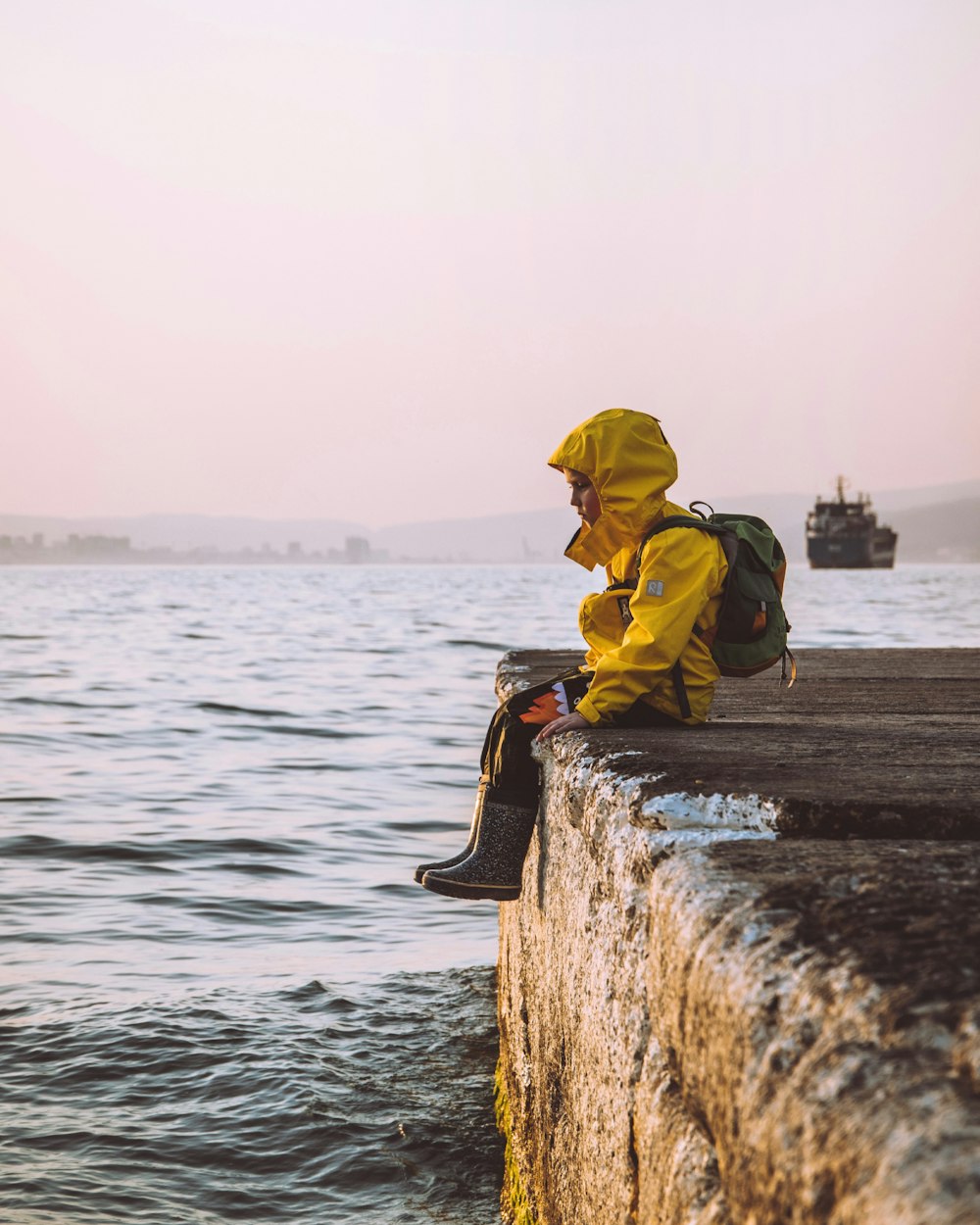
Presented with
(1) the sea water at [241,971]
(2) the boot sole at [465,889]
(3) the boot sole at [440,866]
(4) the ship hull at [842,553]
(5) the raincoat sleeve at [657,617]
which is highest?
(4) the ship hull at [842,553]

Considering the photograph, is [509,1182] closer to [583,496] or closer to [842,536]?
[583,496]

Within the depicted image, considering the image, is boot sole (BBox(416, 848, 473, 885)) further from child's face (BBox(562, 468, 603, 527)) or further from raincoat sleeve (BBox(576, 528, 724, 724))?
child's face (BBox(562, 468, 603, 527))

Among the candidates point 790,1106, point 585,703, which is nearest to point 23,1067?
point 585,703

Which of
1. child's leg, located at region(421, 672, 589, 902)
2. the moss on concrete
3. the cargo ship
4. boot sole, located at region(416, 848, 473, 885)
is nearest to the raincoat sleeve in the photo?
child's leg, located at region(421, 672, 589, 902)

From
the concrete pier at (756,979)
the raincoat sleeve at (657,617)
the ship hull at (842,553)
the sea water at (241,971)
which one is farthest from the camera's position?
the ship hull at (842,553)

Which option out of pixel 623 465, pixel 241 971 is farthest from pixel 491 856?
pixel 241 971

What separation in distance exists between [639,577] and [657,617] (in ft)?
0.59

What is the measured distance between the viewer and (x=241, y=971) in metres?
5.80

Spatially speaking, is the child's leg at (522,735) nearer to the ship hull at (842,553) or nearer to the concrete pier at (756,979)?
the concrete pier at (756,979)

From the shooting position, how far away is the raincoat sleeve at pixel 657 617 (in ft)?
9.65

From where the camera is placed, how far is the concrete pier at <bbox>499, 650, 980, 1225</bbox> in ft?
3.13

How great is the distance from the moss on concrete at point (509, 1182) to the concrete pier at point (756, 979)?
0.03 meters

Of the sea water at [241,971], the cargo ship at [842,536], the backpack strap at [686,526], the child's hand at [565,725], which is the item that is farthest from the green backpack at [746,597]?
the cargo ship at [842,536]

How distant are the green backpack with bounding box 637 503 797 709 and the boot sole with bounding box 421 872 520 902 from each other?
0.66m
